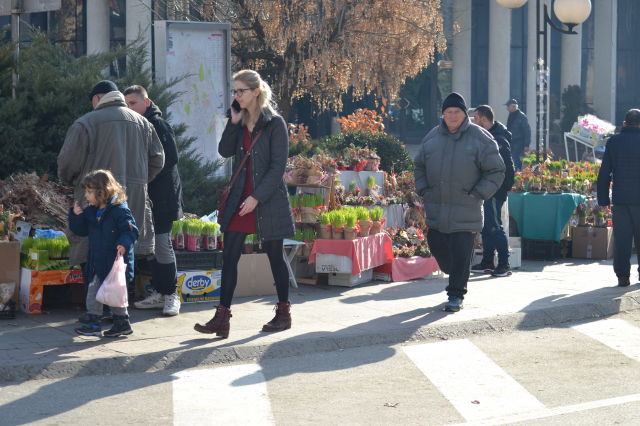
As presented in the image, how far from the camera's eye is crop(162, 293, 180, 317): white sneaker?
6548mm

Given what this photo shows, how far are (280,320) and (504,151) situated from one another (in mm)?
4170

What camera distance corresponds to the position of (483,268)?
9.59 metres

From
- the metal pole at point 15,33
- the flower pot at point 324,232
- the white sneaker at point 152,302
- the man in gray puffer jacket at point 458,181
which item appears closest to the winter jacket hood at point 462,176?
the man in gray puffer jacket at point 458,181

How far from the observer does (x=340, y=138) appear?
13.2 meters

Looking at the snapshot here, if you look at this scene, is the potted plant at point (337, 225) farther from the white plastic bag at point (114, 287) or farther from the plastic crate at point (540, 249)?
the plastic crate at point (540, 249)

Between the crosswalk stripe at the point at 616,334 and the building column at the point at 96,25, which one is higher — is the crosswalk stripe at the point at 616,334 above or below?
below

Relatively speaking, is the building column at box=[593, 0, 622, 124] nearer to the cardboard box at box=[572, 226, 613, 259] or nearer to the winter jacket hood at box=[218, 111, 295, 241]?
the cardboard box at box=[572, 226, 613, 259]

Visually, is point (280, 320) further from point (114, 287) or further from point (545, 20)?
point (545, 20)

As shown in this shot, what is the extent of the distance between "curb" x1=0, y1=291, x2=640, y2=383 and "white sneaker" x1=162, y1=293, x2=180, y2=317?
1.33m

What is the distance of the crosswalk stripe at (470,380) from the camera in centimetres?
438

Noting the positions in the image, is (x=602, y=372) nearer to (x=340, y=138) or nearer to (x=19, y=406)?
(x=19, y=406)

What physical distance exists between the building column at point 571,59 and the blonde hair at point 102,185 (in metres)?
29.4

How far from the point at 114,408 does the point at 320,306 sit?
3.20m

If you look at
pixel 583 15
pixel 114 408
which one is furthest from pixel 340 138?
pixel 114 408
